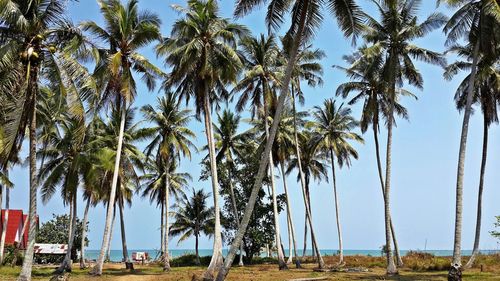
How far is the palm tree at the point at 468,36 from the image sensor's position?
18.7m

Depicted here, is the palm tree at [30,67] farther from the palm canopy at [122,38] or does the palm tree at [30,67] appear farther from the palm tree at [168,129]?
the palm tree at [168,129]

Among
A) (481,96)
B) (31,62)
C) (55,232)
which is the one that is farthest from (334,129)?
(55,232)

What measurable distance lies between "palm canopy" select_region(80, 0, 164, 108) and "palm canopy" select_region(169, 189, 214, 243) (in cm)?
2226

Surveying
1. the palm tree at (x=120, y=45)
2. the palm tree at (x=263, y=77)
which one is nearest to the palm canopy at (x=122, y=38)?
the palm tree at (x=120, y=45)

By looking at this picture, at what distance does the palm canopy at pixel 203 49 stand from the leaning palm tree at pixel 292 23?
19.8 ft

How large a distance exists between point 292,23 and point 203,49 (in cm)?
696

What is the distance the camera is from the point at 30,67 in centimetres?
1462

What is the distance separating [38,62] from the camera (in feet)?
48.9

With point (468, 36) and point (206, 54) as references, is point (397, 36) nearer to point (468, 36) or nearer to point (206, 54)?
point (468, 36)

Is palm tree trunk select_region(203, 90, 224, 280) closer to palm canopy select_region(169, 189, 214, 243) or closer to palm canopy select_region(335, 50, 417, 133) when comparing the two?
palm canopy select_region(335, 50, 417, 133)

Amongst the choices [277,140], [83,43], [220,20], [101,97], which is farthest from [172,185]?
[83,43]

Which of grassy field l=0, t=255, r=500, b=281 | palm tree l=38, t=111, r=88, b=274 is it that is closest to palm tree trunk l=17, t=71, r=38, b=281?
grassy field l=0, t=255, r=500, b=281

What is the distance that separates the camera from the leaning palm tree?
16.2m

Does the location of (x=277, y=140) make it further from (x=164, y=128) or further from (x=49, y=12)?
(x=49, y=12)
